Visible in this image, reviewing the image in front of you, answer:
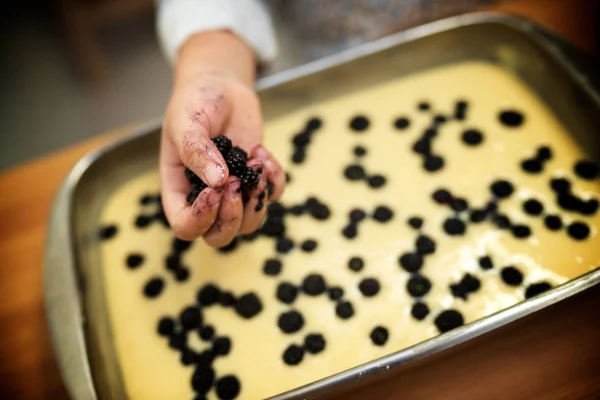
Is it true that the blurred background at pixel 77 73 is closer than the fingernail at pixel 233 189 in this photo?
No

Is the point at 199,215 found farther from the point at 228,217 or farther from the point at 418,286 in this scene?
the point at 418,286

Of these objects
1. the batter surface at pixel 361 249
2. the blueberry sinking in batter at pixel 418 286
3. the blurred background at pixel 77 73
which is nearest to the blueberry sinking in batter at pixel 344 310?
the batter surface at pixel 361 249

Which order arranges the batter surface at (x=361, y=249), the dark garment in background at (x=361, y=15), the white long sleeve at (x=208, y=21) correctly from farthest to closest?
the dark garment in background at (x=361, y=15)
the white long sleeve at (x=208, y=21)
the batter surface at (x=361, y=249)

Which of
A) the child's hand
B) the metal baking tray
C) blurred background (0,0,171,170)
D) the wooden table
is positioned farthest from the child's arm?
blurred background (0,0,171,170)

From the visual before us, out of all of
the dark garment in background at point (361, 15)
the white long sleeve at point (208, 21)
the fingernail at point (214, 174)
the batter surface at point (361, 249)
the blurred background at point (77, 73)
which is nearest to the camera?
the fingernail at point (214, 174)

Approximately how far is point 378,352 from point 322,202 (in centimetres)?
31

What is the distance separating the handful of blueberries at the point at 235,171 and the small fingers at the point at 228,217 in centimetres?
2

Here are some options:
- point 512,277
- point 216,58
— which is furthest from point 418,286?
point 216,58

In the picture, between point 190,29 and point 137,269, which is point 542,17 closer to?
point 190,29

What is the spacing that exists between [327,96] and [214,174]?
552 millimetres

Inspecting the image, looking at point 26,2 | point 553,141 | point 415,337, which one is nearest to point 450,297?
point 415,337

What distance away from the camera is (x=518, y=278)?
0.83m

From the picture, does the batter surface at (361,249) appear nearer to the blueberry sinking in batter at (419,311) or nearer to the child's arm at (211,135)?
the blueberry sinking in batter at (419,311)

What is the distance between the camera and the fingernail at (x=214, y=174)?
62 cm
